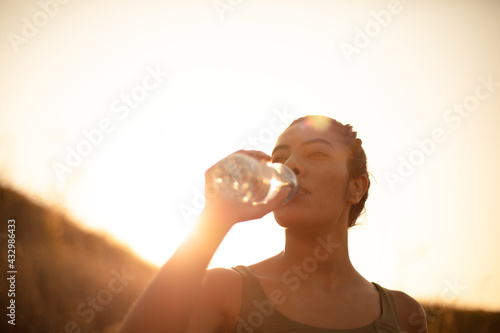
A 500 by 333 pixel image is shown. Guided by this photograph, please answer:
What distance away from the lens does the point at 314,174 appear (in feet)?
7.68

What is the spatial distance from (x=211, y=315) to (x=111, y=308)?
2.35 m

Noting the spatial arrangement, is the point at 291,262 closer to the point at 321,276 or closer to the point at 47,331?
the point at 321,276

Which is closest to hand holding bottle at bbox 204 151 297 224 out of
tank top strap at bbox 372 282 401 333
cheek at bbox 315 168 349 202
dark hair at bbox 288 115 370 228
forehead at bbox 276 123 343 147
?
cheek at bbox 315 168 349 202

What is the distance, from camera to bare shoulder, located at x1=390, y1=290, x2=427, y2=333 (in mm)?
2617

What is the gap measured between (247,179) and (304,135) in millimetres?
729

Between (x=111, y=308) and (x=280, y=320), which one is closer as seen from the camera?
(x=280, y=320)

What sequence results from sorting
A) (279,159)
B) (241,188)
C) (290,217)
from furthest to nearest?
(279,159)
(290,217)
(241,188)

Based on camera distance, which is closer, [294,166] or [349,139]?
[294,166]

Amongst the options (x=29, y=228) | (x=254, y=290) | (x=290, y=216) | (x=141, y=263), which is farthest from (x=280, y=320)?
(x=141, y=263)

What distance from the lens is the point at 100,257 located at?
4.46 m

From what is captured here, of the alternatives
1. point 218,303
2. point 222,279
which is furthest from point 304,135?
point 218,303

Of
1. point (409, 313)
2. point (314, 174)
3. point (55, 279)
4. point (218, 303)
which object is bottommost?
point (409, 313)

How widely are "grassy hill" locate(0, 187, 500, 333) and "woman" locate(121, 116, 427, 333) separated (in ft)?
6.17

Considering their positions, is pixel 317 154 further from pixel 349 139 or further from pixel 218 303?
pixel 218 303
